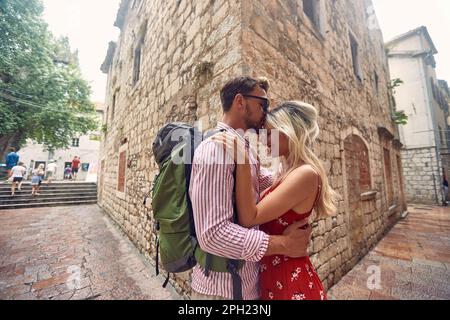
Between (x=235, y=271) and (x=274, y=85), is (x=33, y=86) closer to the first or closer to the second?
(x=274, y=85)

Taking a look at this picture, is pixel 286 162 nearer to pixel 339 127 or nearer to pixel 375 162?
pixel 339 127

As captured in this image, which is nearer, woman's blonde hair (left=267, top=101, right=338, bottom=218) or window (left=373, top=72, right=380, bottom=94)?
woman's blonde hair (left=267, top=101, right=338, bottom=218)

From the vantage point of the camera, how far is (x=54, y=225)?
6.05 m

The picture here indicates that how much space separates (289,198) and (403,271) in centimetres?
405

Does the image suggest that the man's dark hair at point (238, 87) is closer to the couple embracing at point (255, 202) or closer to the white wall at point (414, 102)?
the couple embracing at point (255, 202)

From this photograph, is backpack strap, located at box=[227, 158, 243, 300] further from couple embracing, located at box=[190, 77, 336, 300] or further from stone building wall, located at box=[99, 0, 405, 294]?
stone building wall, located at box=[99, 0, 405, 294]

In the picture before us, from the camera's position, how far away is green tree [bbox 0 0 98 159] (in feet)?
36.2

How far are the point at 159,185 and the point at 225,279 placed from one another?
57 centimetres

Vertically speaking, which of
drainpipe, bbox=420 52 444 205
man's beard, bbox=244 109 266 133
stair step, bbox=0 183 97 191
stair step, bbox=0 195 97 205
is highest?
drainpipe, bbox=420 52 444 205

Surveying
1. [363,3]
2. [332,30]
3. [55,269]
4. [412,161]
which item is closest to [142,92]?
[55,269]

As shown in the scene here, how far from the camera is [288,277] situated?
3.46 feet

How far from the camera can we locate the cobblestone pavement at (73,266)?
104 inches

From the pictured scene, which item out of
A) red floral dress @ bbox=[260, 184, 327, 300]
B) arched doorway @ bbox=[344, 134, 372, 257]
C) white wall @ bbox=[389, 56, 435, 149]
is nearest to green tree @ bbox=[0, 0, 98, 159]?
red floral dress @ bbox=[260, 184, 327, 300]

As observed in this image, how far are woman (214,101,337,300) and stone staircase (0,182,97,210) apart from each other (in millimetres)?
12247
